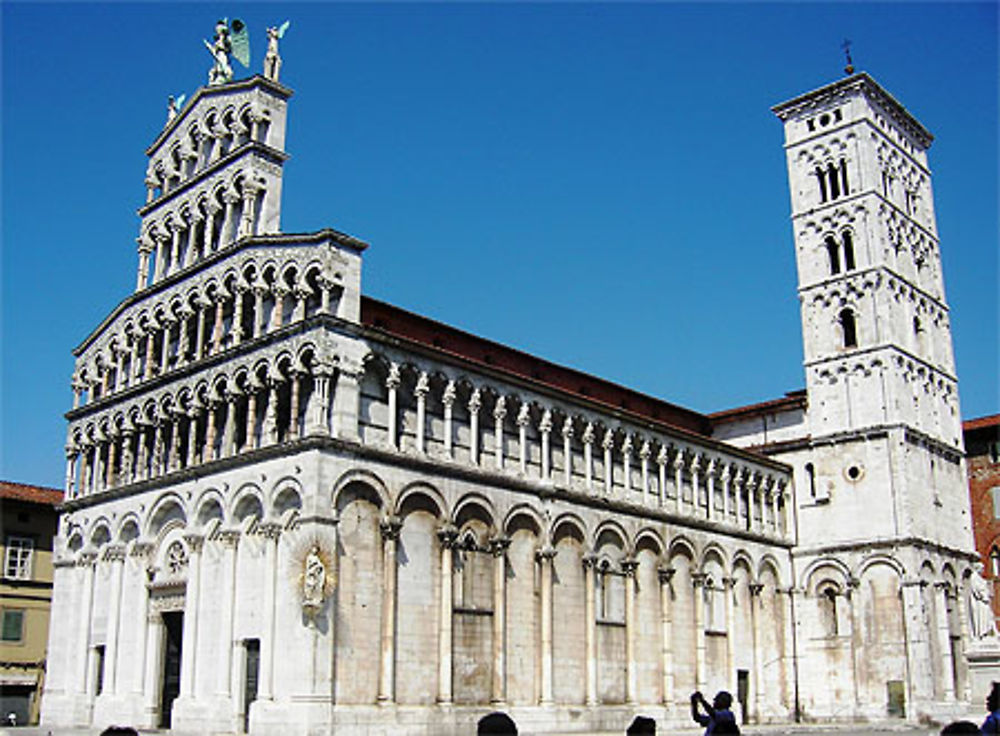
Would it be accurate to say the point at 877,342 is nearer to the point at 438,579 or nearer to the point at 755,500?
the point at 755,500

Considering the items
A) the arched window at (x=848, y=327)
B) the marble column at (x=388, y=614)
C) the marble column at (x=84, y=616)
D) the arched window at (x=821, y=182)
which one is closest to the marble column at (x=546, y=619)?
the marble column at (x=388, y=614)

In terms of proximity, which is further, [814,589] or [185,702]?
[814,589]

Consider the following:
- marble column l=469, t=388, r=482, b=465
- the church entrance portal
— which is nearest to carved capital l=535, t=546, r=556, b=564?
marble column l=469, t=388, r=482, b=465

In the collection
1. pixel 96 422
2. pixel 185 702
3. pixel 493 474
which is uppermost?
pixel 96 422

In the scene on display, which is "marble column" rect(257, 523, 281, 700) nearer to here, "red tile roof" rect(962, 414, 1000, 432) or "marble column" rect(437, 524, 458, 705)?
"marble column" rect(437, 524, 458, 705)

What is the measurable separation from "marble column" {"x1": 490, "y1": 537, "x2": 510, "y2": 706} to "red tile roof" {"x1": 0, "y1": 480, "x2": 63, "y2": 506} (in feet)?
69.7

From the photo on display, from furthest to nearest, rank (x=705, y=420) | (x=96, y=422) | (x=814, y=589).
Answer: (x=705, y=420) < (x=814, y=589) < (x=96, y=422)

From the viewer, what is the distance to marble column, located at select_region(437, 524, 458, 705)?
1140 inches

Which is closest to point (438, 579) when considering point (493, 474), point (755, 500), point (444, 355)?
point (493, 474)

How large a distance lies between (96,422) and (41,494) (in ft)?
35.3

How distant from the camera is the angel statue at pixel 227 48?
36.6 metres

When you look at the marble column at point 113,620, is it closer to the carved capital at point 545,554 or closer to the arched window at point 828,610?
the carved capital at point 545,554

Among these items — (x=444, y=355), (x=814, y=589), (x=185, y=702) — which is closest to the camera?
(x=185, y=702)

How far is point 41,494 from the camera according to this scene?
4562cm
